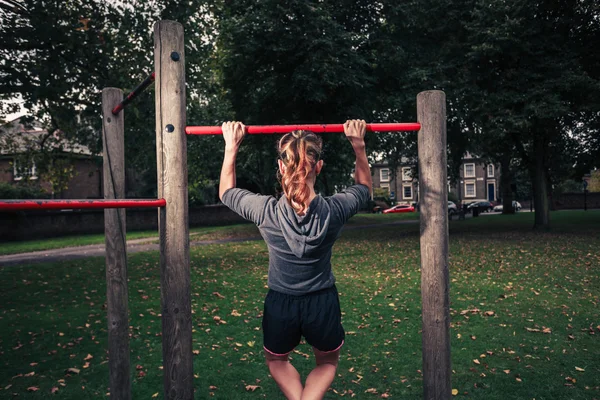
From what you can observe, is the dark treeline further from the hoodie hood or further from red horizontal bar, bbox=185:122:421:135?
the hoodie hood

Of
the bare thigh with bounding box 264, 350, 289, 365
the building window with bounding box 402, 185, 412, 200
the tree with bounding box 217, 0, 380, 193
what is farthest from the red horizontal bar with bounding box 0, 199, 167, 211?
the building window with bounding box 402, 185, 412, 200

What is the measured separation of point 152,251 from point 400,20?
1314 centimetres

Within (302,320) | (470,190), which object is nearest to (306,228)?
(302,320)

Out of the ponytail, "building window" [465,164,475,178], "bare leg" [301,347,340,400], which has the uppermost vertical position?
"building window" [465,164,475,178]

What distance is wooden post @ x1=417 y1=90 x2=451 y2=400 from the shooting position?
2900mm

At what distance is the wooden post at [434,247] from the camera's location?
290 cm

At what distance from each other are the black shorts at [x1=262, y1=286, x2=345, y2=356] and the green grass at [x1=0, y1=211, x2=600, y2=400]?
2087mm

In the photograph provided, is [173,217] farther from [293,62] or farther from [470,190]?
[470,190]

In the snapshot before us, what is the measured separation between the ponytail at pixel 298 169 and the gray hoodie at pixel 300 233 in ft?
0.22

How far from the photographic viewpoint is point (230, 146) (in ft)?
9.39

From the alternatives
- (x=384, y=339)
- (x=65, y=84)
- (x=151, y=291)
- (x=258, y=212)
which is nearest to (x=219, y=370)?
(x=384, y=339)

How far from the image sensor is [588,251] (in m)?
14.4

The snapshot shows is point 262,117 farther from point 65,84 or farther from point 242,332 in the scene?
point 242,332

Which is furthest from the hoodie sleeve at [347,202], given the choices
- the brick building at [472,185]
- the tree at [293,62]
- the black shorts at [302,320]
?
the brick building at [472,185]
